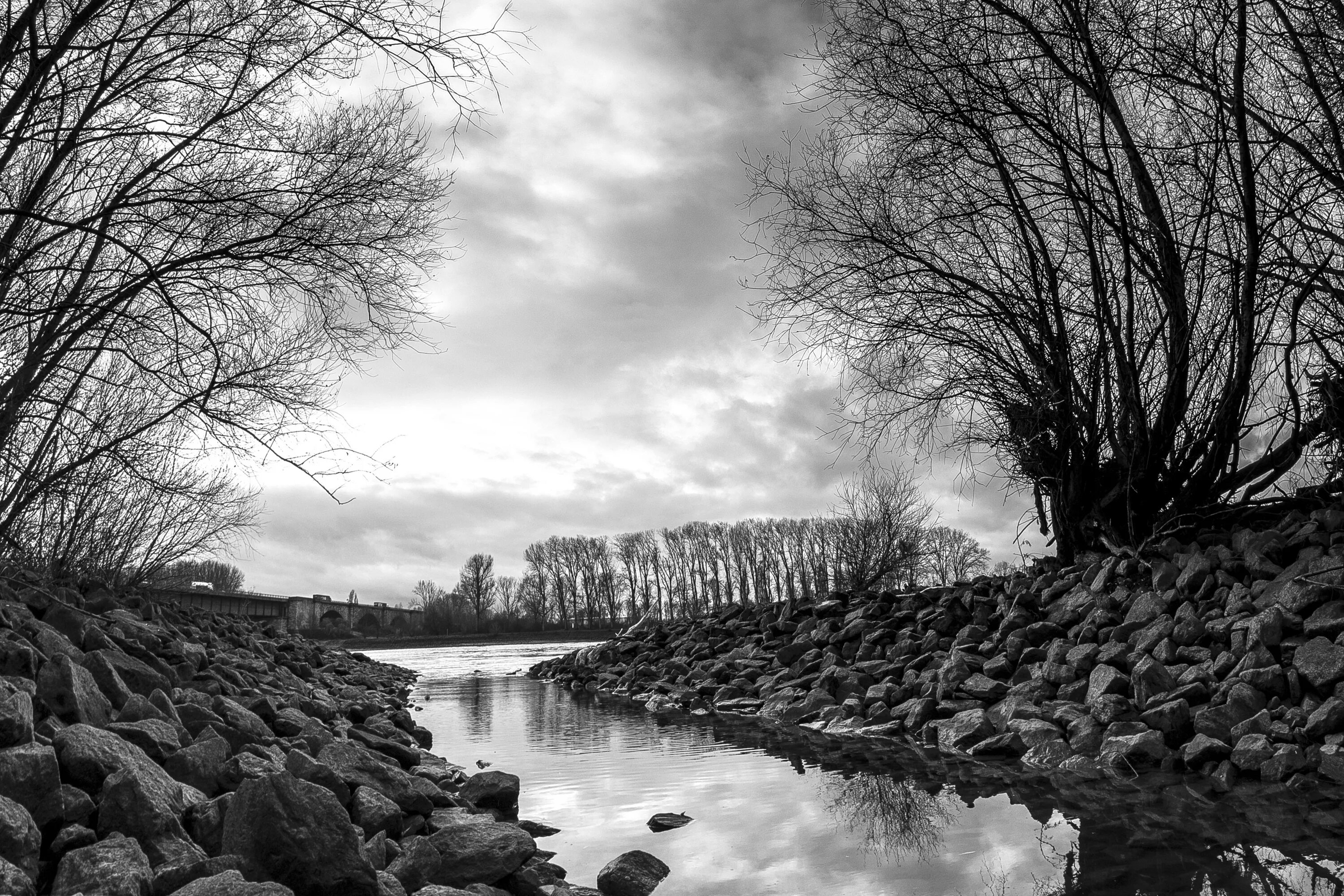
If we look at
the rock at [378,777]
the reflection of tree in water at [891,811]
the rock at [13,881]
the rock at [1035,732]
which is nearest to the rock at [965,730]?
the rock at [1035,732]

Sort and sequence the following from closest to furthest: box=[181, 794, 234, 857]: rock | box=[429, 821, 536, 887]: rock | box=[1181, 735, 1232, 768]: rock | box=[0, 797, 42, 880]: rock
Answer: box=[0, 797, 42, 880]: rock → box=[181, 794, 234, 857]: rock → box=[429, 821, 536, 887]: rock → box=[1181, 735, 1232, 768]: rock

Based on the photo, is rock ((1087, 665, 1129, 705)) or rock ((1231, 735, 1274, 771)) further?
rock ((1087, 665, 1129, 705))

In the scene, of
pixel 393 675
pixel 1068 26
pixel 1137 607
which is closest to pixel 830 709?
pixel 1137 607

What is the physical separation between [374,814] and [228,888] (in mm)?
1438

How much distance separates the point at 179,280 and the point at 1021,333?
773cm

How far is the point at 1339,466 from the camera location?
7.70 meters

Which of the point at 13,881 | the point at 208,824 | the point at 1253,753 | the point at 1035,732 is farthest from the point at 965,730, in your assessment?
the point at 13,881

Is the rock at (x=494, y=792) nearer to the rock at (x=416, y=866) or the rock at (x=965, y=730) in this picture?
the rock at (x=416, y=866)

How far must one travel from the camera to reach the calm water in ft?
12.6

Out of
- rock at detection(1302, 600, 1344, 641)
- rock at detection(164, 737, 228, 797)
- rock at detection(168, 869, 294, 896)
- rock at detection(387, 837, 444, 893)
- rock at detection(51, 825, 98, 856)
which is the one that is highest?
rock at detection(1302, 600, 1344, 641)

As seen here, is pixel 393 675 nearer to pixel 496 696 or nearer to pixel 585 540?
pixel 496 696

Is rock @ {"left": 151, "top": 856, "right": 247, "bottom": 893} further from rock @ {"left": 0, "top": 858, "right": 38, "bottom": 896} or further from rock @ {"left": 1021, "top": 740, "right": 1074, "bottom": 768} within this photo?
rock @ {"left": 1021, "top": 740, "right": 1074, "bottom": 768}

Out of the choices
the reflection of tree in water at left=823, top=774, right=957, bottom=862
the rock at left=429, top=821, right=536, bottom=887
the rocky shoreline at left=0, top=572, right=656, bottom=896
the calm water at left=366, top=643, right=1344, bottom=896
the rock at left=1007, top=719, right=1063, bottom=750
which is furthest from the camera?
the rock at left=1007, top=719, right=1063, bottom=750

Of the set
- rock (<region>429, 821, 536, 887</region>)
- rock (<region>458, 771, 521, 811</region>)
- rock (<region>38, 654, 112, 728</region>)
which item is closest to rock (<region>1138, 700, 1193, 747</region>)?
rock (<region>458, 771, 521, 811</region>)
